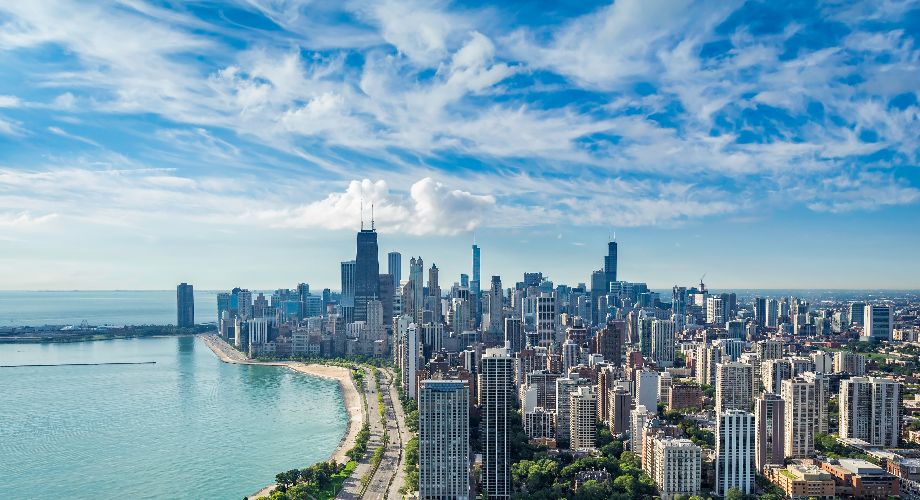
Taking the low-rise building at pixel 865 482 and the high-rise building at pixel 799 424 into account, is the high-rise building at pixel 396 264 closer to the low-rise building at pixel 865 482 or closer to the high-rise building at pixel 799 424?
the high-rise building at pixel 799 424

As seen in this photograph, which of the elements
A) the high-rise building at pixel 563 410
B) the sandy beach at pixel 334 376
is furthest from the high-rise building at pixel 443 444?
the high-rise building at pixel 563 410

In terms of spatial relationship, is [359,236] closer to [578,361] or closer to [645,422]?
[578,361]

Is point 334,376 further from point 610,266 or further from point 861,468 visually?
point 610,266

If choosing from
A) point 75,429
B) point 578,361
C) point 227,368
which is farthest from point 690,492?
point 227,368

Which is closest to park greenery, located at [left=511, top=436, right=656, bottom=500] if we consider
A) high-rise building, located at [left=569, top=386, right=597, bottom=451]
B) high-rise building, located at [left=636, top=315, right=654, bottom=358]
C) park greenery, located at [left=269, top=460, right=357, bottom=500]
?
high-rise building, located at [left=569, top=386, right=597, bottom=451]

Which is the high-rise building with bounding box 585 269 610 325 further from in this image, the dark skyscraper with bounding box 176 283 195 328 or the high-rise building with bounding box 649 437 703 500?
the high-rise building with bounding box 649 437 703 500

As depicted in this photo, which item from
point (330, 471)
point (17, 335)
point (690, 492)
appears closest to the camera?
point (690, 492)

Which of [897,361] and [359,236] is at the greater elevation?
[359,236]
